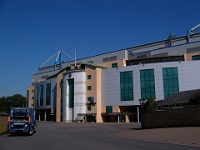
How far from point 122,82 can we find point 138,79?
176 inches

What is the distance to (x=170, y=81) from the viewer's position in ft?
212

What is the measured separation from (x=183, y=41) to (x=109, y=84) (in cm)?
2920

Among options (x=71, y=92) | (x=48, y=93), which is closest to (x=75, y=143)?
(x=71, y=92)

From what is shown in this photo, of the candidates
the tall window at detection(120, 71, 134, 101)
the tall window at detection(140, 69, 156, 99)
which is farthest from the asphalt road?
the tall window at detection(120, 71, 134, 101)

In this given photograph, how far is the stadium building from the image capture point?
2549 inches

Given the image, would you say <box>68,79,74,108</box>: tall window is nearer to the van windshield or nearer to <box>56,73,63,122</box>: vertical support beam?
<box>56,73,63,122</box>: vertical support beam

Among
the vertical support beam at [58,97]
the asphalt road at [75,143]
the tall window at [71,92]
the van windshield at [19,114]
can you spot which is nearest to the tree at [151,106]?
the asphalt road at [75,143]

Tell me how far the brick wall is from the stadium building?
32.2 meters

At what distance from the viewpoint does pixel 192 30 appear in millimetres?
85062

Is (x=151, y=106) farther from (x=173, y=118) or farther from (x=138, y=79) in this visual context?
(x=138, y=79)

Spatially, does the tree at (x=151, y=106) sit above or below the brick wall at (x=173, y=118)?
above

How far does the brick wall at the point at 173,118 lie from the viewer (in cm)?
2652

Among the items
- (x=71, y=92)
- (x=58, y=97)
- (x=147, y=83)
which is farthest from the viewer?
(x=58, y=97)

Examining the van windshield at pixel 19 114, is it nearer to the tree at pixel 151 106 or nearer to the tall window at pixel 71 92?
the tree at pixel 151 106
